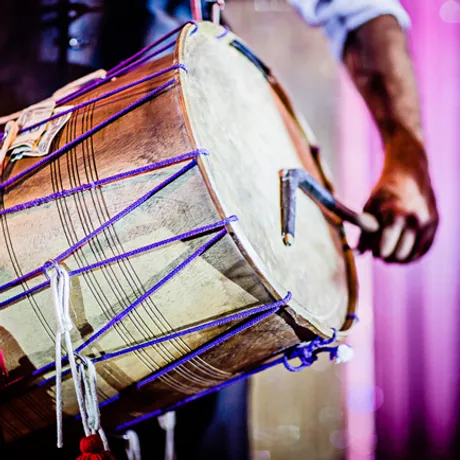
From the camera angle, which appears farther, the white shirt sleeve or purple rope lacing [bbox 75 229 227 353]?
the white shirt sleeve

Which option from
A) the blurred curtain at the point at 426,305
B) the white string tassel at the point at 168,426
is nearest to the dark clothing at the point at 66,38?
the white string tassel at the point at 168,426

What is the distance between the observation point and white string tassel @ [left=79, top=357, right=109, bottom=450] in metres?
0.61

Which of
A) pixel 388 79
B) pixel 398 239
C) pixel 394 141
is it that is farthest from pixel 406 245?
pixel 388 79

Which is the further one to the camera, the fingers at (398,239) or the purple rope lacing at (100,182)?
the fingers at (398,239)

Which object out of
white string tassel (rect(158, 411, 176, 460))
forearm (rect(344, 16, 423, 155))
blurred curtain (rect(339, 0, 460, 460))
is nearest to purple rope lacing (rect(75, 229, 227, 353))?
white string tassel (rect(158, 411, 176, 460))

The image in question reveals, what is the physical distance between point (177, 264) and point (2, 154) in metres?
0.28

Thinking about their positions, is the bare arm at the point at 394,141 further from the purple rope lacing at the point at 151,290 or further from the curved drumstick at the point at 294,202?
the purple rope lacing at the point at 151,290

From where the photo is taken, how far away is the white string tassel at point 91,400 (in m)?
0.61

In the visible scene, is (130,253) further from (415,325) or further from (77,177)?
(415,325)

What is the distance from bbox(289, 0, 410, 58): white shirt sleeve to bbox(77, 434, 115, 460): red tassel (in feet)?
2.96

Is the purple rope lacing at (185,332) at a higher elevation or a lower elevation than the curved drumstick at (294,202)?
lower

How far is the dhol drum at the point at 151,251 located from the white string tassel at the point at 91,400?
2 cm

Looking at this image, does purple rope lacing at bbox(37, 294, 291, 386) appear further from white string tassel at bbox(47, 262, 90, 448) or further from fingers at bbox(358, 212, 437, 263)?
fingers at bbox(358, 212, 437, 263)

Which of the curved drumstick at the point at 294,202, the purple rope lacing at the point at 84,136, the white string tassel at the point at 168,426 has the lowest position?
the white string tassel at the point at 168,426
